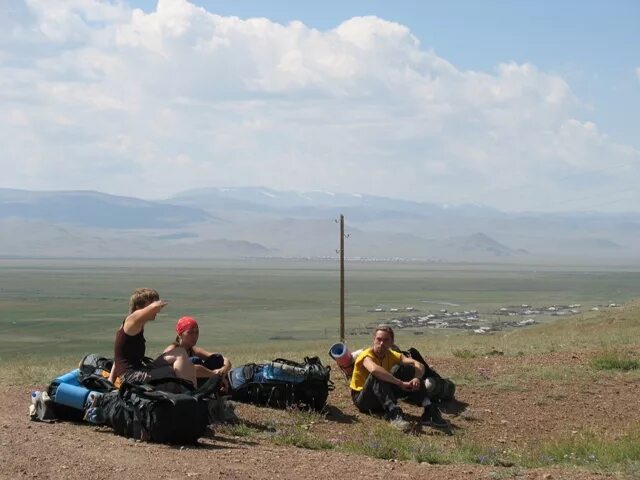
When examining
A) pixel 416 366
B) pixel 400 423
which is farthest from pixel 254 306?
pixel 400 423

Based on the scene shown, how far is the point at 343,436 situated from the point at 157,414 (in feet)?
7.80

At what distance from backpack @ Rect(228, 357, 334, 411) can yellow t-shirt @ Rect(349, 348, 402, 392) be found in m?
0.33

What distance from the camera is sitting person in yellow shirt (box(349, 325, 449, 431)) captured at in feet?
35.1

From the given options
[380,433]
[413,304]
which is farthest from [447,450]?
[413,304]

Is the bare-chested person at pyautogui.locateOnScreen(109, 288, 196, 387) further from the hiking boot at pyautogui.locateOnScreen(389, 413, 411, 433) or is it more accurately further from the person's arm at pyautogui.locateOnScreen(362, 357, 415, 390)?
the hiking boot at pyautogui.locateOnScreen(389, 413, 411, 433)

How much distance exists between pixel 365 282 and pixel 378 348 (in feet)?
327

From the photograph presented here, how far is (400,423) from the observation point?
10336 mm

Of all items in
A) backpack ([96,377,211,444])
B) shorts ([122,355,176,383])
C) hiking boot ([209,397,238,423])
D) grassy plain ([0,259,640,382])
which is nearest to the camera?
backpack ([96,377,211,444])

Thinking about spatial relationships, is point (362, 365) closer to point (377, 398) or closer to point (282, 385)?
point (377, 398)

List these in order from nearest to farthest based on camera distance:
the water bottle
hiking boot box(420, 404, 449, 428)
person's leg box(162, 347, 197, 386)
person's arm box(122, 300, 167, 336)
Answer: person's arm box(122, 300, 167, 336) < person's leg box(162, 347, 197, 386) < hiking boot box(420, 404, 449, 428) < the water bottle

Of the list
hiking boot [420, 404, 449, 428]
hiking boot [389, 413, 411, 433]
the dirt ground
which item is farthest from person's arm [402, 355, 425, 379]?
the dirt ground

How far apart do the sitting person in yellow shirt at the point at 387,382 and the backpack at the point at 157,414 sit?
2644 mm

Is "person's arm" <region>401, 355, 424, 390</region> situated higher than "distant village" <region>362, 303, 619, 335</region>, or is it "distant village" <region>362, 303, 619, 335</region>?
"person's arm" <region>401, 355, 424, 390</region>

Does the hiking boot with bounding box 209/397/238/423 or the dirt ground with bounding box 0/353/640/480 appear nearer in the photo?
the dirt ground with bounding box 0/353/640/480
